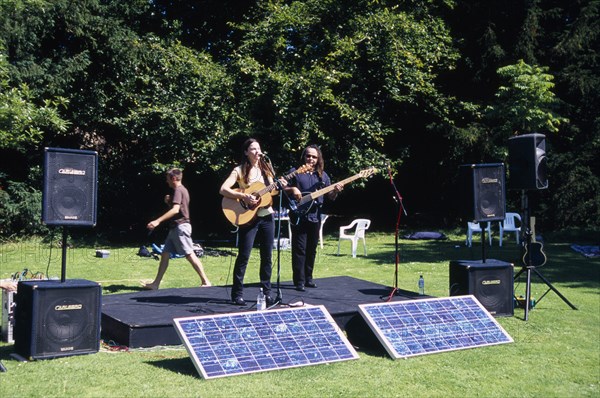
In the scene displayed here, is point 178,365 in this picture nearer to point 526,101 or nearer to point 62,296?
point 62,296

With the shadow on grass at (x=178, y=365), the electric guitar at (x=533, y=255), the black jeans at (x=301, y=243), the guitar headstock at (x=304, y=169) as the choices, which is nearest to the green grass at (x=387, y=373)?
the shadow on grass at (x=178, y=365)

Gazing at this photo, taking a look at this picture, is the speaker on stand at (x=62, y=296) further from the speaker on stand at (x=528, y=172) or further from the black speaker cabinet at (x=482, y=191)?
the speaker on stand at (x=528, y=172)

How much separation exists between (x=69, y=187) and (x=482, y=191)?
4697mm

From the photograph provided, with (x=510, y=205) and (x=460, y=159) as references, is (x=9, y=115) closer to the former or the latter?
(x=460, y=159)

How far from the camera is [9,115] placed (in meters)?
14.0

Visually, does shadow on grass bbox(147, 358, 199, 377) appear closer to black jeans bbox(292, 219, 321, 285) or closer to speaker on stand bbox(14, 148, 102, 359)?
speaker on stand bbox(14, 148, 102, 359)

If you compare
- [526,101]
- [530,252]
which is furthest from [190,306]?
[526,101]

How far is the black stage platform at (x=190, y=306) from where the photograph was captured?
6422mm

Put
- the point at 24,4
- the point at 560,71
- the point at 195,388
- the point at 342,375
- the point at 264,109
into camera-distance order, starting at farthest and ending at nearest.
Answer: the point at 560,71 → the point at 264,109 → the point at 24,4 → the point at 342,375 → the point at 195,388

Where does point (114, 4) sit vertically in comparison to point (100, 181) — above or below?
above

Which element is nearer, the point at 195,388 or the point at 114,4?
the point at 195,388

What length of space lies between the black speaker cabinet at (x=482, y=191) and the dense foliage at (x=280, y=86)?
947cm

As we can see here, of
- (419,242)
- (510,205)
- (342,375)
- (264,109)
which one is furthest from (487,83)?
(342,375)

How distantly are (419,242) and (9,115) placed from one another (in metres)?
10.8
